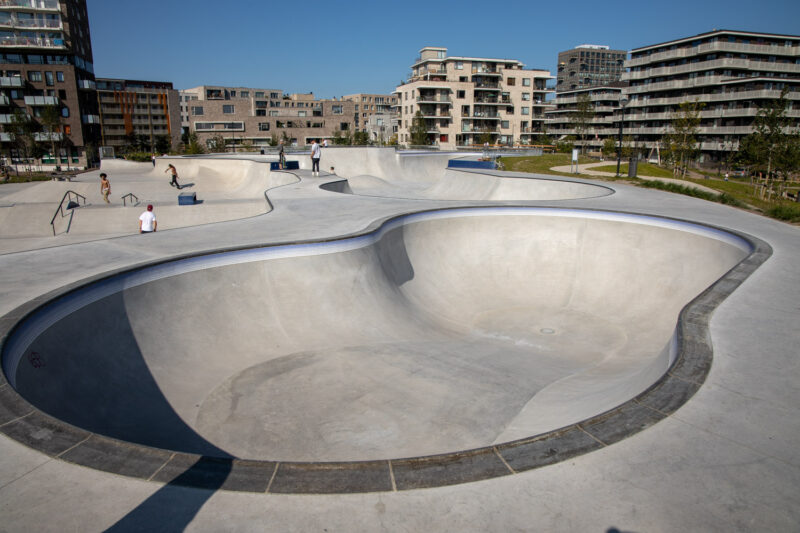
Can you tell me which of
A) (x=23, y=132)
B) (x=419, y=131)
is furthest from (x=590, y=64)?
(x=23, y=132)

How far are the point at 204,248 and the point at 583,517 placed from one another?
31.1 feet

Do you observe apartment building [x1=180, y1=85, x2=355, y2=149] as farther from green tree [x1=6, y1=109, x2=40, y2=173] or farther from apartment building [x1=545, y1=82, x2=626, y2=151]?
apartment building [x1=545, y1=82, x2=626, y2=151]

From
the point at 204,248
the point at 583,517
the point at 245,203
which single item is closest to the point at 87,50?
the point at 245,203

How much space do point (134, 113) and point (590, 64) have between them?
515ft

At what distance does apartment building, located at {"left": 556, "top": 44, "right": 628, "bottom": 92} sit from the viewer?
177625mm

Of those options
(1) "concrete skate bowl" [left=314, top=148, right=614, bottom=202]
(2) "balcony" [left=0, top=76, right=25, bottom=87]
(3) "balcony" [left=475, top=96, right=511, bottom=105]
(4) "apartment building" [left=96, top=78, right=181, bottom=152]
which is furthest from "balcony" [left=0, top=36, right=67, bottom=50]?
(3) "balcony" [left=475, top=96, right=511, bottom=105]

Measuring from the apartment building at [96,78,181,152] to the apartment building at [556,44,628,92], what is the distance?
135 m

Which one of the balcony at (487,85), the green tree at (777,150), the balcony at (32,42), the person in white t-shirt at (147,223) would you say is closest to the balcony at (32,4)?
the balcony at (32,42)

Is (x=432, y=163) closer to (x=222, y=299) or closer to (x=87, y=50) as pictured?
(x=222, y=299)

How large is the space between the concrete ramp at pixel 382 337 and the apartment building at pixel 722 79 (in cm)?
5475

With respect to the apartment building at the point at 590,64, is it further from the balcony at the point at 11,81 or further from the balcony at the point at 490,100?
the balcony at the point at 11,81

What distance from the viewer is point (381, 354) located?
916 cm

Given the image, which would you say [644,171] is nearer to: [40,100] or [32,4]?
[40,100]

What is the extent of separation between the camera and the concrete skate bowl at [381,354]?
433 cm
